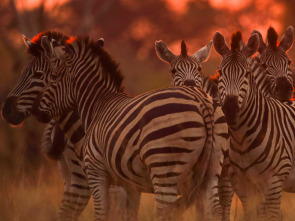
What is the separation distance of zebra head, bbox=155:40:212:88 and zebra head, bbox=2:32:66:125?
6.86 ft

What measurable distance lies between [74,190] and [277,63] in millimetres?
3147

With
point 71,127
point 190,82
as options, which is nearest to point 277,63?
point 190,82

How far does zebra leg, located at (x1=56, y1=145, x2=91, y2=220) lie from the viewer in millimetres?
7740

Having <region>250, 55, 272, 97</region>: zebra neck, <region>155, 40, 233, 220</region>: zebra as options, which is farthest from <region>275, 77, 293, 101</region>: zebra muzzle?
<region>155, 40, 233, 220</region>: zebra

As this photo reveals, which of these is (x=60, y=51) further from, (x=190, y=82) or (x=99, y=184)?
(x=190, y=82)

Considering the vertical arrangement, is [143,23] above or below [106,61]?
above

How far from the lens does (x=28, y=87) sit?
25.0ft

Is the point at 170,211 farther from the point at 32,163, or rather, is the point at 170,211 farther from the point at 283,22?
the point at 283,22

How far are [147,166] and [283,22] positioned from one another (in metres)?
23.3

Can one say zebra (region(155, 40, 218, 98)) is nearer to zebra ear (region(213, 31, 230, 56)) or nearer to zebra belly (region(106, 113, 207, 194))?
zebra ear (region(213, 31, 230, 56))

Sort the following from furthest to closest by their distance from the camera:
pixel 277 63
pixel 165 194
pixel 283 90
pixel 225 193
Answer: pixel 277 63 < pixel 283 90 < pixel 225 193 < pixel 165 194

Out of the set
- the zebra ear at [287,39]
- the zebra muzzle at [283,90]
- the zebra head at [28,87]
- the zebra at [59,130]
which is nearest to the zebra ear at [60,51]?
the zebra head at [28,87]

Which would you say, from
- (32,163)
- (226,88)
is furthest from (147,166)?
(32,163)

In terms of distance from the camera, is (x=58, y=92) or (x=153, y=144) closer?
(x=153, y=144)
